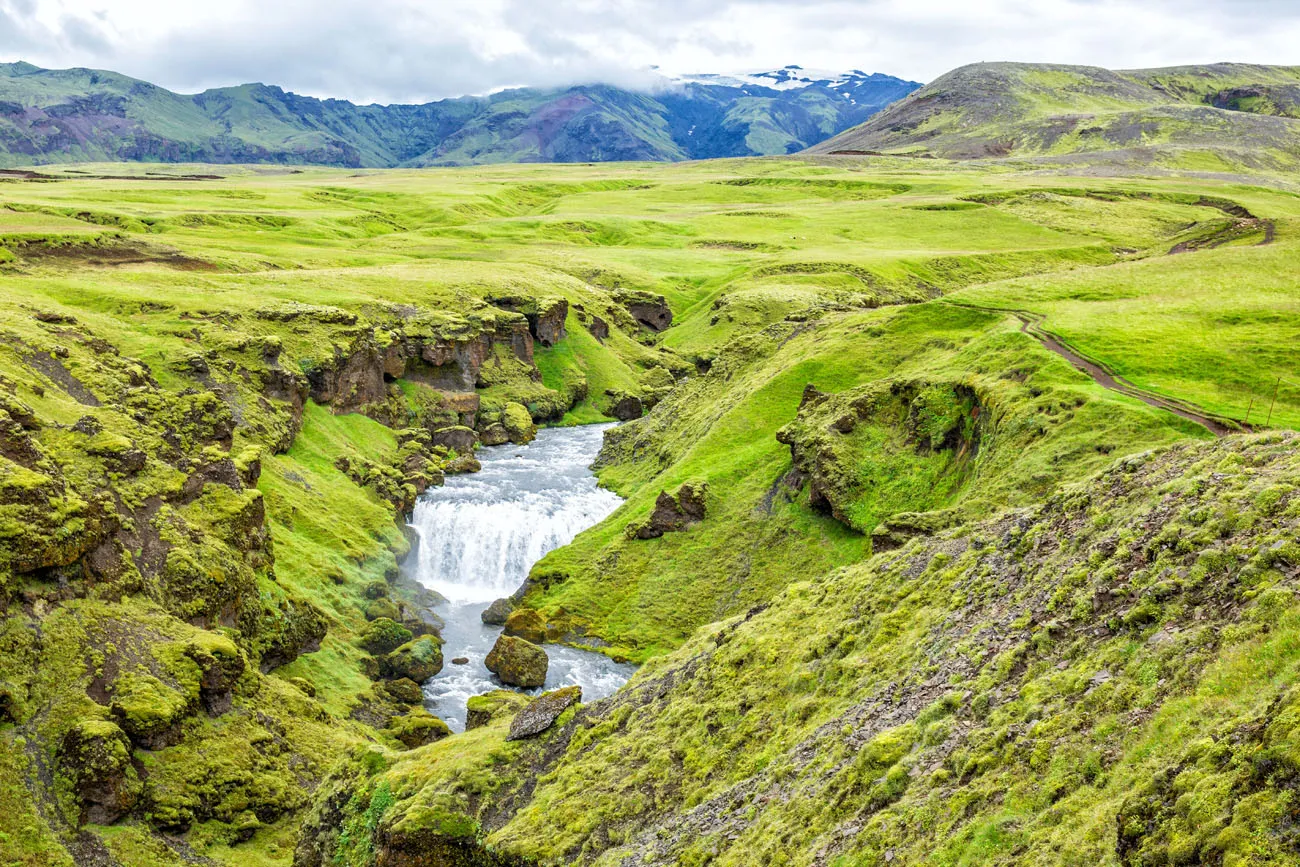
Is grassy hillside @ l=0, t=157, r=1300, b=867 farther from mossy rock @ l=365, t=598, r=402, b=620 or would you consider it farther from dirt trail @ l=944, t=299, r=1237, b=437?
dirt trail @ l=944, t=299, r=1237, b=437

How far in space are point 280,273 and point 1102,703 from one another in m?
99.6

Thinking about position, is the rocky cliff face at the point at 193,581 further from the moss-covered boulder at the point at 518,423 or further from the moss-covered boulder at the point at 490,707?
the moss-covered boulder at the point at 518,423

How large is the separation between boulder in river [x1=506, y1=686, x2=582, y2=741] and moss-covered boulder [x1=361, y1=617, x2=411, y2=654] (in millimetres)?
23045

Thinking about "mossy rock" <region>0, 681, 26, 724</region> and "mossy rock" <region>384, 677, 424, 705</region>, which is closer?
"mossy rock" <region>0, 681, 26, 724</region>

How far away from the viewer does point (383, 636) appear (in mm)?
49656

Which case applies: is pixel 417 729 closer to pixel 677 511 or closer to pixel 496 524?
pixel 677 511

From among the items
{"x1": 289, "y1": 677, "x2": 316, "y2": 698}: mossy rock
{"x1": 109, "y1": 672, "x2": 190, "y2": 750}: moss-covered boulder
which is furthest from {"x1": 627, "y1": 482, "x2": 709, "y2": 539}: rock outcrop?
{"x1": 109, "y1": 672, "x2": 190, "y2": 750}: moss-covered boulder

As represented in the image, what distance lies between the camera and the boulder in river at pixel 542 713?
27750 mm

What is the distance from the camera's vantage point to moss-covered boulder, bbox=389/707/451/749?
41.5 m

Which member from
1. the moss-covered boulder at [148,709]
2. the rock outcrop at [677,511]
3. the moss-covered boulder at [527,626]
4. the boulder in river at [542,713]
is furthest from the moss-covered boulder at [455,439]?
the boulder in river at [542,713]

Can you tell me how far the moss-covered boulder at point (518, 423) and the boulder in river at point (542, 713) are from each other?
61.0 metres

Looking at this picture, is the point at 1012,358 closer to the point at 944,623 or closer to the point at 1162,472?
the point at 1162,472

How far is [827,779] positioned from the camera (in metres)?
18.5

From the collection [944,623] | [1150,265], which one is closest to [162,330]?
[944,623]
